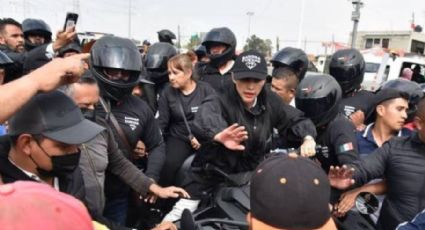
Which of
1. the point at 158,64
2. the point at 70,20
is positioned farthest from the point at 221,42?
the point at 70,20

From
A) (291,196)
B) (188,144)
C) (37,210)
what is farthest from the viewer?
(188,144)

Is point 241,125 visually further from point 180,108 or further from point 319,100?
point 180,108

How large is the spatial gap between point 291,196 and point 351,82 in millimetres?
3626

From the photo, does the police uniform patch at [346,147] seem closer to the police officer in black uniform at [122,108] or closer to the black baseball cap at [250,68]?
the black baseball cap at [250,68]

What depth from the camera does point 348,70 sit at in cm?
477

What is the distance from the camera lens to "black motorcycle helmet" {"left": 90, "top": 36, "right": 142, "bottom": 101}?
3025mm

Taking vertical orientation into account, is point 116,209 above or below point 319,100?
below

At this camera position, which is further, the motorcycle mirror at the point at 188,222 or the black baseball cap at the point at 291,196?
the motorcycle mirror at the point at 188,222

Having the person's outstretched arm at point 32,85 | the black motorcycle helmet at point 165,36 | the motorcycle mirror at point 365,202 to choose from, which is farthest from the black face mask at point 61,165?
the black motorcycle helmet at point 165,36

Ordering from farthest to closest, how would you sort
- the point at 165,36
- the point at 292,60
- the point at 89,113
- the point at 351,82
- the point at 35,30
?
1. the point at 165,36
2. the point at 35,30
3. the point at 292,60
4. the point at 351,82
5. the point at 89,113

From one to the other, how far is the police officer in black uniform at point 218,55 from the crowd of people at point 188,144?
0.53m

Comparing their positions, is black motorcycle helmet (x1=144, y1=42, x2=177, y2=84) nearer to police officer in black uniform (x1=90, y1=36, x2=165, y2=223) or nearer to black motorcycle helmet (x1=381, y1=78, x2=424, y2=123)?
police officer in black uniform (x1=90, y1=36, x2=165, y2=223)

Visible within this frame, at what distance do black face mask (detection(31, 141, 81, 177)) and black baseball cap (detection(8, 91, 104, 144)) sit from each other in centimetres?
11

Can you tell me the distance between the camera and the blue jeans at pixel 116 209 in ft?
9.99
